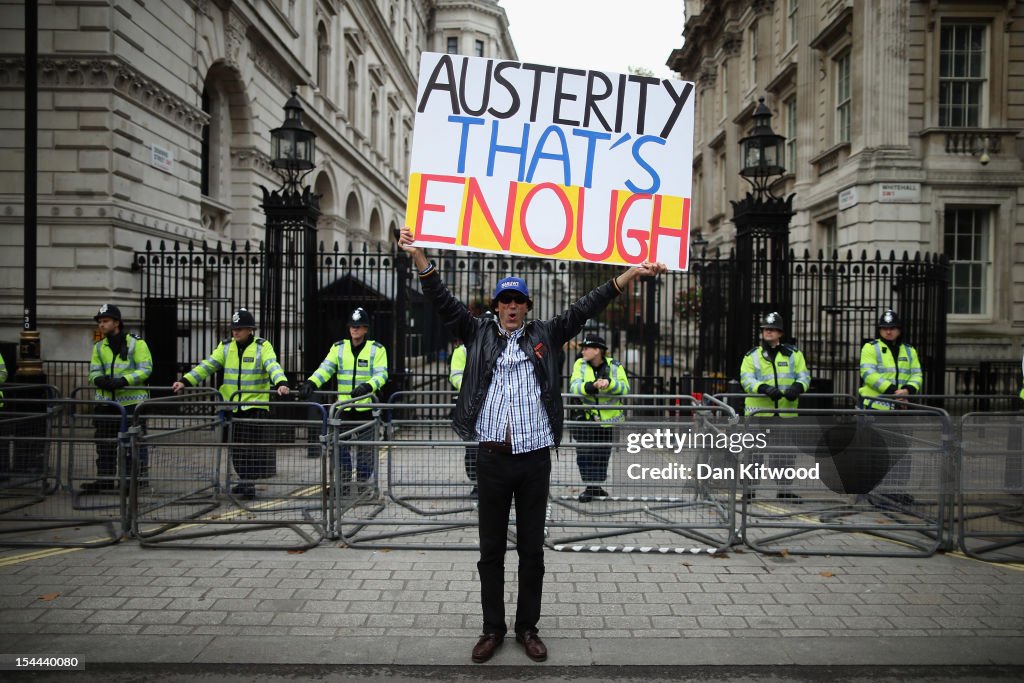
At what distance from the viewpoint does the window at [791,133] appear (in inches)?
941

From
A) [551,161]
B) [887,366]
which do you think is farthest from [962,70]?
[551,161]

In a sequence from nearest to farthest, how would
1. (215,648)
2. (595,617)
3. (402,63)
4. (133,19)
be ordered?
1. (215,648)
2. (595,617)
3. (133,19)
4. (402,63)

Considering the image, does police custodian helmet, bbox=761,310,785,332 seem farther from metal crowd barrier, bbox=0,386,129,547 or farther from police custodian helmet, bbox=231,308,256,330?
metal crowd barrier, bbox=0,386,129,547

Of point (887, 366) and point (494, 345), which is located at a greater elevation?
point (494, 345)

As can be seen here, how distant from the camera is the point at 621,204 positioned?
483 cm

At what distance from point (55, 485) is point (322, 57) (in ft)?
85.6

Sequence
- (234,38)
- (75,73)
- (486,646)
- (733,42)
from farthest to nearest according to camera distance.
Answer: (733,42), (234,38), (75,73), (486,646)

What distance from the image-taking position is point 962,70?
17688 millimetres

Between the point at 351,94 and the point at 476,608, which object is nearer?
the point at 476,608

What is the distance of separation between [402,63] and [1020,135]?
3558 cm

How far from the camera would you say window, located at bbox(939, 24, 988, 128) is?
17.6m

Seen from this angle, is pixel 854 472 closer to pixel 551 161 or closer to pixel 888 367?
pixel 888 367

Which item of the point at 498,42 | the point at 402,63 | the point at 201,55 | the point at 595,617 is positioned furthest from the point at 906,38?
the point at 498,42

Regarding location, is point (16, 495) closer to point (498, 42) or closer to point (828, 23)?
point (828, 23)
